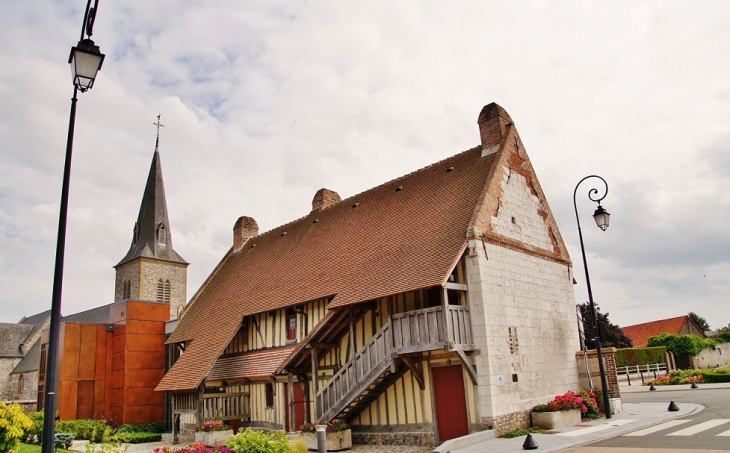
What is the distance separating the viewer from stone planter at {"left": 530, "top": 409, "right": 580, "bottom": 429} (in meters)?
14.0

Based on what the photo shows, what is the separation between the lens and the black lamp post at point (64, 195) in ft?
20.2

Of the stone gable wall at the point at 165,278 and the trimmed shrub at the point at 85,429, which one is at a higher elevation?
the stone gable wall at the point at 165,278

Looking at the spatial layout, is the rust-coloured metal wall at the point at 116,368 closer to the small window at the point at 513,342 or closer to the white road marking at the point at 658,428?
A: the small window at the point at 513,342

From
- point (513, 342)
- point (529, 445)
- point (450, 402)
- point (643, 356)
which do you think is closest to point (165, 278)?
point (643, 356)

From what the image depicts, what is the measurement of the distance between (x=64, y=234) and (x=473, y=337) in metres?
9.72

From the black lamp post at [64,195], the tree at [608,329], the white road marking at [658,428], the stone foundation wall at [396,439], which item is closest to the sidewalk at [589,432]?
the white road marking at [658,428]

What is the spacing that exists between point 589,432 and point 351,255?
8225 millimetres

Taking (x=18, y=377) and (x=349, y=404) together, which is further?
(x=18, y=377)

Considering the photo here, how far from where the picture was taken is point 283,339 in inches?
A: 717

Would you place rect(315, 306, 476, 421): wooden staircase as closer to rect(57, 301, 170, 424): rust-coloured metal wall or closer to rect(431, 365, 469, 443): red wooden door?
rect(431, 365, 469, 443): red wooden door

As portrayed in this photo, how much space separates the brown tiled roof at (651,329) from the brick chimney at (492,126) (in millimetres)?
34764

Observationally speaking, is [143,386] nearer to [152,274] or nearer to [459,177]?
[459,177]

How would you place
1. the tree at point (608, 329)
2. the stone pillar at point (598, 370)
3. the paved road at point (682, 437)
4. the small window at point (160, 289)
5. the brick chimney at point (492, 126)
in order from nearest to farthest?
the paved road at point (682, 437)
the brick chimney at point (492, 126)
the stone pillar at point (598, 370)
the tree at point (608, 329)
the small window at point (160, 289)

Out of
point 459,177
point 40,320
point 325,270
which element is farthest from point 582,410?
point 40,320
